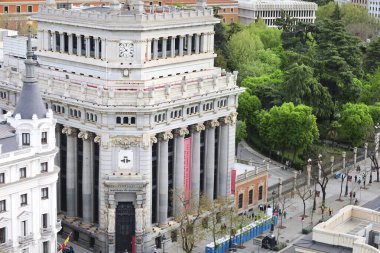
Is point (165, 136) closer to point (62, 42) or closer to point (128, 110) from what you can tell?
point (128, 110)

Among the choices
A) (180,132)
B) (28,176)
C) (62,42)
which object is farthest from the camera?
(62,42)

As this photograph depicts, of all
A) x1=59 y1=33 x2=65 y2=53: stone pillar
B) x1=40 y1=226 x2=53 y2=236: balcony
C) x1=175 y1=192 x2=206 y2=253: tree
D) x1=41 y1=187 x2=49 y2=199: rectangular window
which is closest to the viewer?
x1=41 y1=187 x2=49 y2=199: rectangular window

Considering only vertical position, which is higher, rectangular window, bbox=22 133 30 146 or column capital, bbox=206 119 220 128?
rectangular window, bbox=22 133 30 146

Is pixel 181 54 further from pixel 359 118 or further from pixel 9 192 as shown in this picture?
pixel 359 118

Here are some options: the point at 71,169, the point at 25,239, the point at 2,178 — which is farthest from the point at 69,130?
the point at 25,239

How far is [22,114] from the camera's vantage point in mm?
89938

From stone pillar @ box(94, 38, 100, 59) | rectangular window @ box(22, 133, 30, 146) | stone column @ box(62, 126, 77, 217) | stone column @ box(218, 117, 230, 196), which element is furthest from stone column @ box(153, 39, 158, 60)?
rectangular window @ box(22, 133, 30, 146)

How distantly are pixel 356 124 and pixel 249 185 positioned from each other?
42.5 m

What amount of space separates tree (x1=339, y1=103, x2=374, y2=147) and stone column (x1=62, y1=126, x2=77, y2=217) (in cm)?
6833

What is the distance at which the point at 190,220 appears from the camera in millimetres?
108750

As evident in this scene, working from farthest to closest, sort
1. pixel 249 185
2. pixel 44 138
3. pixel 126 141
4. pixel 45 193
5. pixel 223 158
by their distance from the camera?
pixel 249 185
pixel 223 158
pixel 126 141
pixel 45 193
pixel 44 138

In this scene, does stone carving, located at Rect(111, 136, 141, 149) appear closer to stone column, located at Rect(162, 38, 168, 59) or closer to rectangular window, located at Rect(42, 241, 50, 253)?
stone column, located at Rect(162, 38, 168, 59)

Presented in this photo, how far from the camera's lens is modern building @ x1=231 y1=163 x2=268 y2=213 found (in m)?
120

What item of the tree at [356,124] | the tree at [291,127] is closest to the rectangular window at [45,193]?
the tree at [291,127]
